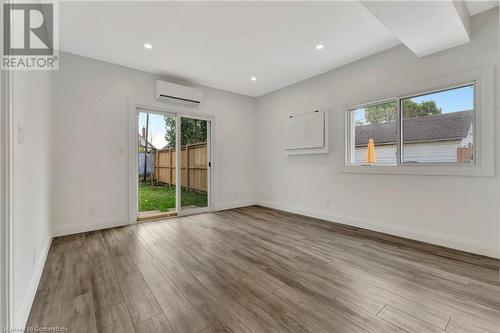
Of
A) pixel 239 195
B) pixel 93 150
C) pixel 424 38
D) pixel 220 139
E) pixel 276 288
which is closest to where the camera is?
pixel 276 288

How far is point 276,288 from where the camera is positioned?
5.93 feet

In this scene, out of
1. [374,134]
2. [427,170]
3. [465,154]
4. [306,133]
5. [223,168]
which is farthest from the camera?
[223,168]

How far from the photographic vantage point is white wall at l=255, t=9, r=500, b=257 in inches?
96.9

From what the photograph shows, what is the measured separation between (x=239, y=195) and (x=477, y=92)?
4.46 metres

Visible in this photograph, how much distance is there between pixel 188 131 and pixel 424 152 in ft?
14.0

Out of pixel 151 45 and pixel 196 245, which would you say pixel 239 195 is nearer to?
pixel 196 245

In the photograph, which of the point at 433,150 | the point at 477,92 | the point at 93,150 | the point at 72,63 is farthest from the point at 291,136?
Result: the point at 72,63

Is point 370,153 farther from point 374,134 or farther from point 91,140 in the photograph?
point 91,140

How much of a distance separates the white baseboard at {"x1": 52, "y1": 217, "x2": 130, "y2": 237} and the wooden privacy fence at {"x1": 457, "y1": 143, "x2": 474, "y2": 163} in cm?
518

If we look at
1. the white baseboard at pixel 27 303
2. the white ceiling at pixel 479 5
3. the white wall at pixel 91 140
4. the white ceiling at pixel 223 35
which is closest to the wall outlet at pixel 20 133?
the white baseboard at pixel 27 303

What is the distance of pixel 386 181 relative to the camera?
3227 millimetres

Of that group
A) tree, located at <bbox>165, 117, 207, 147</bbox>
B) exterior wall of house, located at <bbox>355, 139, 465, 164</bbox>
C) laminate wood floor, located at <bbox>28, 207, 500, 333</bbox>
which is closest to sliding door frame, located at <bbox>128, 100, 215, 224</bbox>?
tree, located at <bbox>165, 117, 207, 147</bbox>

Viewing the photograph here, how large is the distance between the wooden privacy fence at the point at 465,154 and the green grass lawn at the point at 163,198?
14.6 ft

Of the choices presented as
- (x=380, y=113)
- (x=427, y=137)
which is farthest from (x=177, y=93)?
(x=427, y=137)
